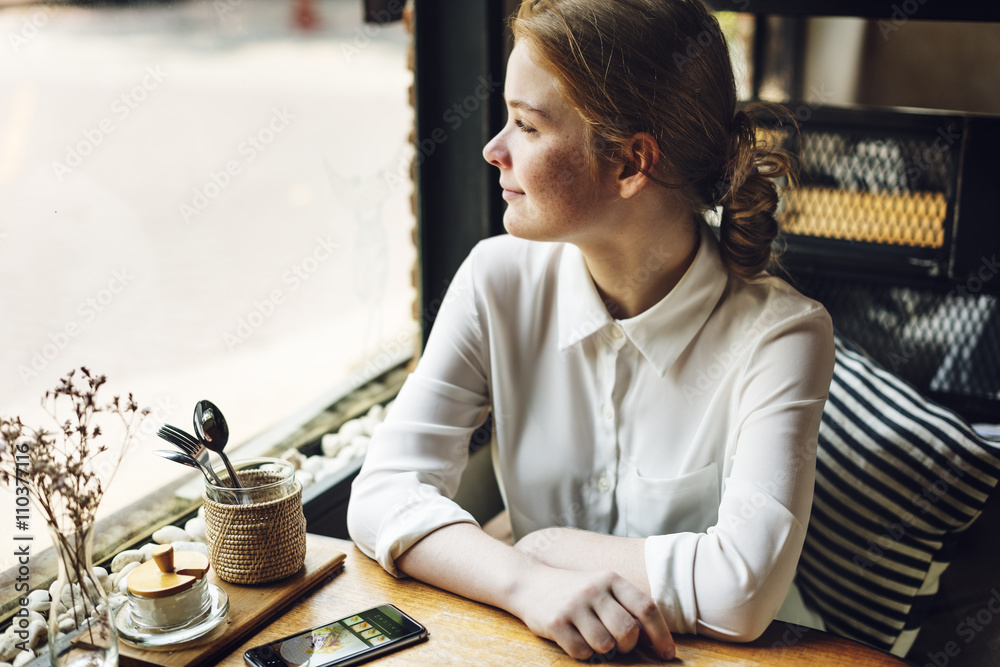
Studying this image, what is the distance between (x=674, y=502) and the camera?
1481 mm

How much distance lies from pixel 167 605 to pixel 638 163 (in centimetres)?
93

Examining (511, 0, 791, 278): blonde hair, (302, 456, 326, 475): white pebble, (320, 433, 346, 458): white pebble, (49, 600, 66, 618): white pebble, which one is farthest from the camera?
(320, 433, 346, 458): white pebble

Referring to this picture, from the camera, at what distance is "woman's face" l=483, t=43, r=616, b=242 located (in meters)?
1.32

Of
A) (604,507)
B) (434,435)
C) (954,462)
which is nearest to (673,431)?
(604,507)

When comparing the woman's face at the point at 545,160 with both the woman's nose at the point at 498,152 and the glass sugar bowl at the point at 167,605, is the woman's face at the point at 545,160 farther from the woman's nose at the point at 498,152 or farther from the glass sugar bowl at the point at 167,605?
the glass sugar bowl at the point at 167,605

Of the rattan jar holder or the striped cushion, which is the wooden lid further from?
the striped cushion

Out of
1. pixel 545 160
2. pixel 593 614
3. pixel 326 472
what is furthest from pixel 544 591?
pixel 326 472

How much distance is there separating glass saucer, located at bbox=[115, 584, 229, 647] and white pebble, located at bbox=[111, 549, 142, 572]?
320 millimetres

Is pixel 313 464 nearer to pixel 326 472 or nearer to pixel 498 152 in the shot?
pixel 326 472

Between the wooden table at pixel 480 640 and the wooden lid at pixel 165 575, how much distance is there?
111 mm

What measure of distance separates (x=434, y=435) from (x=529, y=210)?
417 millimetres

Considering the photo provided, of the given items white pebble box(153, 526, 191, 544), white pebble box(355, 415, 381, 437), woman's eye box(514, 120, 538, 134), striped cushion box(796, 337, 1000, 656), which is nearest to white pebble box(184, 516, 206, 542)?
white pebble box(153, 526, 191, 544)

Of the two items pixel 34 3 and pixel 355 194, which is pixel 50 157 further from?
pixel 355 194

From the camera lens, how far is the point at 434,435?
Answer: 4.80 feet
